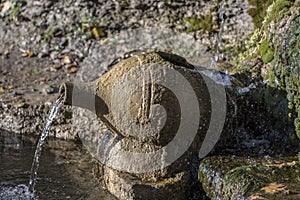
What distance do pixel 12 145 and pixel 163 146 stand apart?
8.33ft

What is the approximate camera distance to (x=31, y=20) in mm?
9227

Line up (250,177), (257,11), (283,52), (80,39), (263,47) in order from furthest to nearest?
(80,39) → (257,11) → (263,47) → (283,52) → (250,177)

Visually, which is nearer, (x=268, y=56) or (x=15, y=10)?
(x=268, y=56)

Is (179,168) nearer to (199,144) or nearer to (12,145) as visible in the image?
(199,144)

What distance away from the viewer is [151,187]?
15.4 feet

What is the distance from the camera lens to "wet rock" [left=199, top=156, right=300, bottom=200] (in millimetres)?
4051

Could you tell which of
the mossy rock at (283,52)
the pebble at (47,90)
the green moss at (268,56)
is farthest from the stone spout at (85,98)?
the pebble at (47,90)

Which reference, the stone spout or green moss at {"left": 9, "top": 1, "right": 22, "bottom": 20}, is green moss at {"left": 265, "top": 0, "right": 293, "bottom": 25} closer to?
the stone spout

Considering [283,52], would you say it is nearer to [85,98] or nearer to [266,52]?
[266,52]

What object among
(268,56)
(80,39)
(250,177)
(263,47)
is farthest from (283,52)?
(80,39)

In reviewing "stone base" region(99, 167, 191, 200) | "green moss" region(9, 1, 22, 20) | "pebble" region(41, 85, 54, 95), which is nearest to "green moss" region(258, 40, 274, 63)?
"stone base" region(99, 167, 191, 200)

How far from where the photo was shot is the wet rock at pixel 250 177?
4.05m

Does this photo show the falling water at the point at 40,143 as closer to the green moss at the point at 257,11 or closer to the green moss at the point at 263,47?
the green moss at the point at 263,47

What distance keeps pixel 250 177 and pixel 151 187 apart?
2.87 ft
